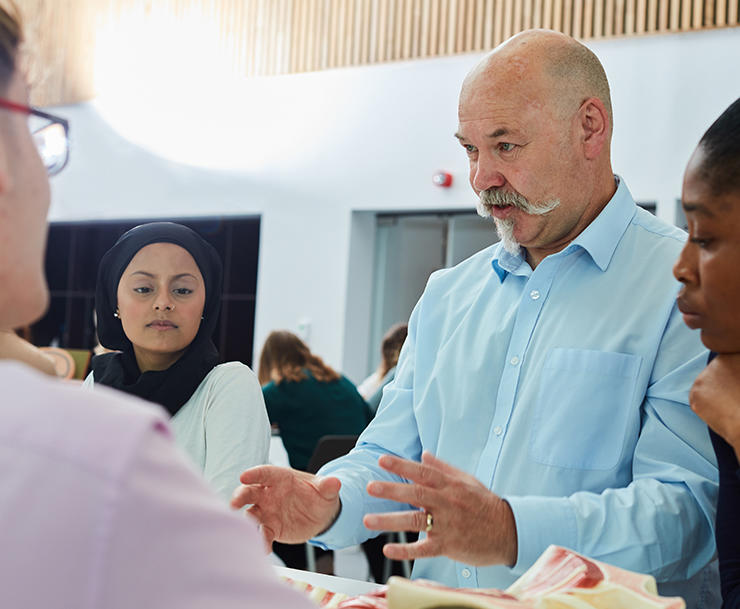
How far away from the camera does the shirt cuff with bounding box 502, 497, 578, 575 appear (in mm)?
1482

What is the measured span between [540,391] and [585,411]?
0.11m

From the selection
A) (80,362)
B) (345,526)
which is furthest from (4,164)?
(80,362)

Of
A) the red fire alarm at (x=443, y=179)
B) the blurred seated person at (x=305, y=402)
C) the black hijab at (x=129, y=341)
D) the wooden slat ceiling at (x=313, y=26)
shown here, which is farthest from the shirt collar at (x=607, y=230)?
the red fire alarm at (x=443, y=179)

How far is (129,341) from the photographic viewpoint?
2.25 metres

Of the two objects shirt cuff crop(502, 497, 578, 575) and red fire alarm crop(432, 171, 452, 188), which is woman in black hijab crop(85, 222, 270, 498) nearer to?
shirt cuff crop(502, 497, 578, 575)

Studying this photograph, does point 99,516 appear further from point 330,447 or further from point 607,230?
point 330,447

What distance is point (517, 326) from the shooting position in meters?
1.96

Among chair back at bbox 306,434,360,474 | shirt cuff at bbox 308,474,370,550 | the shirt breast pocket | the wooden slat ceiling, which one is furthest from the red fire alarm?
shirt cuff at bbox 308,474,370,550

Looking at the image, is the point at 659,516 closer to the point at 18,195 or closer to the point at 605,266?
the point at 605,266

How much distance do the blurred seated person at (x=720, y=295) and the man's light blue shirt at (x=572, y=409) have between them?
0.52ft

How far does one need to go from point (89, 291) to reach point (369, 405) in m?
6.97

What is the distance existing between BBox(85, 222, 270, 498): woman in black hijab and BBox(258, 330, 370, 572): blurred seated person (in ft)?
10.4

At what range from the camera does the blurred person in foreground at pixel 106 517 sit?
1.88ft

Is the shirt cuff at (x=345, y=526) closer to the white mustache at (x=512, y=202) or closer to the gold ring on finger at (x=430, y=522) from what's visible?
the gold ring on finger at (x=430, y=522)
